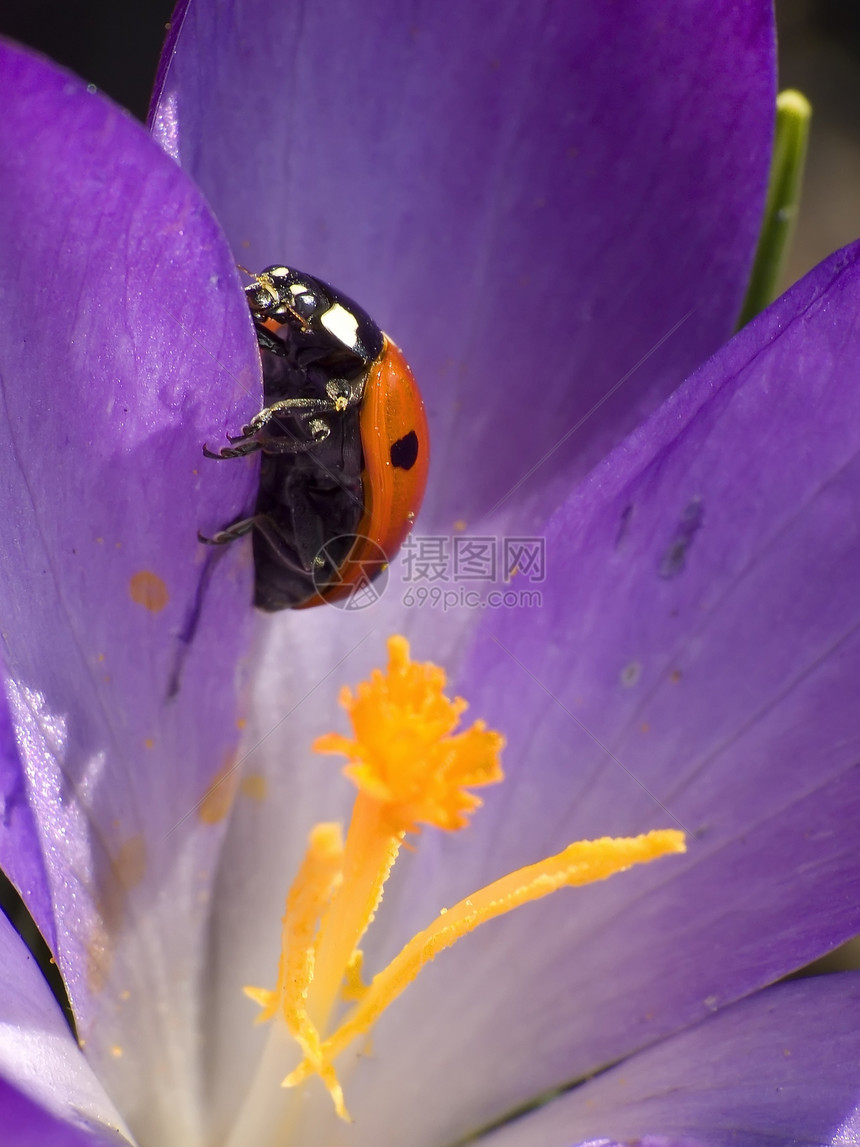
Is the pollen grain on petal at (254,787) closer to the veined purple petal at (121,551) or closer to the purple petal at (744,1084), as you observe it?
the veined purple petal at (121,551)

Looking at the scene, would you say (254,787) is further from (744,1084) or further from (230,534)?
(744,1084)

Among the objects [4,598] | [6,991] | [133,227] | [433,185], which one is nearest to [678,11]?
[433,185]

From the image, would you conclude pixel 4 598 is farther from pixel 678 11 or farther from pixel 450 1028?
pixel 678 11

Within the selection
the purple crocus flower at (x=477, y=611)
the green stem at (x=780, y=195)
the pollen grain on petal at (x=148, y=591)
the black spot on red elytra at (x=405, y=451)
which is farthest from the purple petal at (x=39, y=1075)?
the green stem at (x=780, y=195)

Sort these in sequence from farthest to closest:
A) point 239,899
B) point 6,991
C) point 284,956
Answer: point 239,899
point 284,956
point 6,991

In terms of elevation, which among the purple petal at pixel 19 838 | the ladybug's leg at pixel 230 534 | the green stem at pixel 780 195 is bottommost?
the purple petal at pixel 19 838

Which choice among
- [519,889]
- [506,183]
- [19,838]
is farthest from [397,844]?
→ [506,183]

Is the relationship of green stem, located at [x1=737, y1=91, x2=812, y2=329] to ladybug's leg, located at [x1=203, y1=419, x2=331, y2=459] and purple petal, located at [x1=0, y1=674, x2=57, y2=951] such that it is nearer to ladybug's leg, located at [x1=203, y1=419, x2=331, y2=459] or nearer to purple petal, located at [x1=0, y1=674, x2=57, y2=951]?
ladybug's leg, located at [x1=203, y1=419, x2=331, y2=459]

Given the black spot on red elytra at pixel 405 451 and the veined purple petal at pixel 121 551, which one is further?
the black spot on red elytra at pixel 405 451
